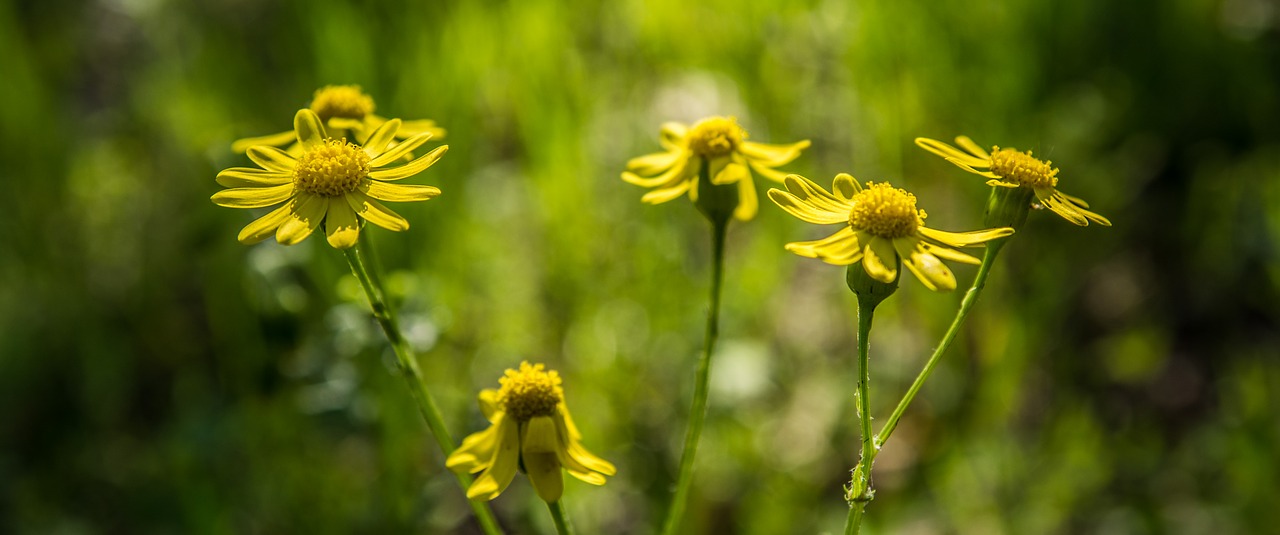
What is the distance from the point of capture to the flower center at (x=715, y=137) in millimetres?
1758

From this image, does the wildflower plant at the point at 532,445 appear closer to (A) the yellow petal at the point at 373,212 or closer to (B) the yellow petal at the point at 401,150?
(A) the yellow petal at the point at 373,212

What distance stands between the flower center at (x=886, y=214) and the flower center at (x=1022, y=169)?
20cm

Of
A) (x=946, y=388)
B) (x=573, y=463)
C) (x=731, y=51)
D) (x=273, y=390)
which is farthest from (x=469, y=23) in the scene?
(x=573, y=463)

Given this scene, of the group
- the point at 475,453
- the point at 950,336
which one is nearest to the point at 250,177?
the point at 475,453

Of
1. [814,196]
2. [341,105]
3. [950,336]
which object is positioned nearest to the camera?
[950,336]

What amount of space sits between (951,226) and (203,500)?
2.81 meters

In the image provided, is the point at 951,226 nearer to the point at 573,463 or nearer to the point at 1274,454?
the point at 1274,454

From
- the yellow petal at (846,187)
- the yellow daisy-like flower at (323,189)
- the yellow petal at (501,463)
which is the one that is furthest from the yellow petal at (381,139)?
the yellow petal at (846,187)

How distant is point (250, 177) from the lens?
1.52 meters

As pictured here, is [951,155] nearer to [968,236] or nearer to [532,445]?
[968,236]

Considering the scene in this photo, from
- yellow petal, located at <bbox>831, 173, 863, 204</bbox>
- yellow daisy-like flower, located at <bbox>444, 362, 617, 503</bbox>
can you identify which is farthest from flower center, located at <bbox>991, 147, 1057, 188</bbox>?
yellow daisy-like flower, located at <bbox>444, 362, 617, 503</bbox>

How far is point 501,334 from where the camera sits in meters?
3.32

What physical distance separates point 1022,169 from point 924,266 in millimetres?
302

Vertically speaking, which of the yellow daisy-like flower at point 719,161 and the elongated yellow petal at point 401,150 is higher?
the elongated yellow petal at point 401,150
